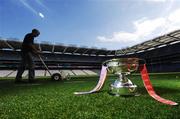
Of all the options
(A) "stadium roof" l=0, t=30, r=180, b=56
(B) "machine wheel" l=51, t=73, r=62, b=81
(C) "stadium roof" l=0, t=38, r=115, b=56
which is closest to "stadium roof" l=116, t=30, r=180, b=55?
(A) "stadium roof" l=0, t=30, r=180, b=56


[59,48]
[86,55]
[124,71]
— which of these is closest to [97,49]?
[86,55]

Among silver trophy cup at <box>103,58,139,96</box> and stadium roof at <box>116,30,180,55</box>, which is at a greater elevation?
stadium roof at <box>116,30,180,55</box>

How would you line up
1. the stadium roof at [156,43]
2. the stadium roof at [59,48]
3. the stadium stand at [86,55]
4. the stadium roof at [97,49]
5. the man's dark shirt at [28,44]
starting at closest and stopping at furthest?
1. the man's dark shirt at [28,44]
2. the stadium roof at [156,43]
3. the stadium roof at [97,49]
4. the stadium roof at [59,48]
5. the stadium stand at [86,55]

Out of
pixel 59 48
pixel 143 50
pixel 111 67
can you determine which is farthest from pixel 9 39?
pixel 111 67

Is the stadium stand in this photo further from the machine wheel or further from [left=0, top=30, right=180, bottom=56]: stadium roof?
the machine wheel

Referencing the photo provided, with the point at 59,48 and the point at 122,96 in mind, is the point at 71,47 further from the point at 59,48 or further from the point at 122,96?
the point at 122,96

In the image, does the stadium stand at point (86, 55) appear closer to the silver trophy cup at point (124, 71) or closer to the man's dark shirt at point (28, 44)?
the man's dark shirt at point (28, 44)

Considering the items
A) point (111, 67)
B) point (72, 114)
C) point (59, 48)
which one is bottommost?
point (72, 114)

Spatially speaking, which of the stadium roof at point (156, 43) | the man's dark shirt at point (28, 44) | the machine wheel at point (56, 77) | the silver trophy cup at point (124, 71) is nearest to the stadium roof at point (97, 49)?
the stadium roof at point (156, 43)

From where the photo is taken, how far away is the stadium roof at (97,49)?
36281mm

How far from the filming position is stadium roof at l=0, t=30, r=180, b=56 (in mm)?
36281

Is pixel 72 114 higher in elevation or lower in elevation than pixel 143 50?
lower

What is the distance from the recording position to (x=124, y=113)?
202 cm

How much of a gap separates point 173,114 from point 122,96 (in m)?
1.34
